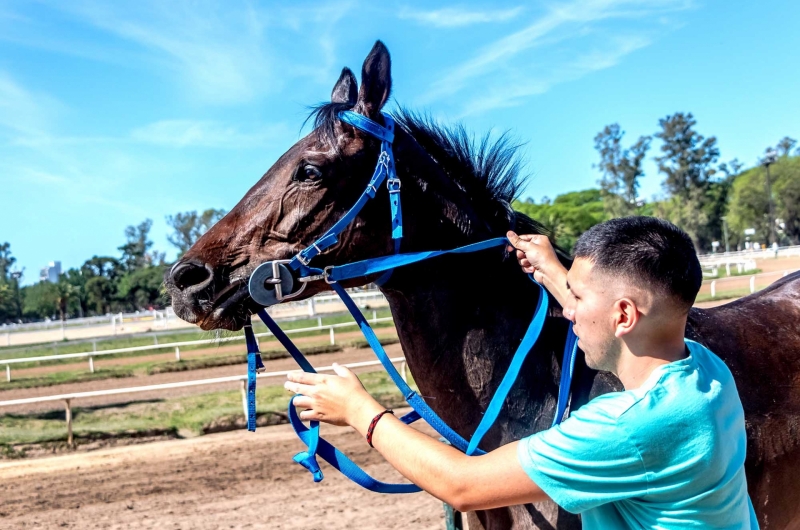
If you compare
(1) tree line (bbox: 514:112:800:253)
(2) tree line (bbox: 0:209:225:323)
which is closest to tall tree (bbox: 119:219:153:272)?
(2) tree line (bbox: 0:209:225:323)

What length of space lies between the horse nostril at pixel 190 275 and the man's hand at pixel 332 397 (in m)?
0.73

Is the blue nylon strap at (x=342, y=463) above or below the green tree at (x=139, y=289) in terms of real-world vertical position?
below

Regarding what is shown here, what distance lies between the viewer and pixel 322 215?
2541 millimetres

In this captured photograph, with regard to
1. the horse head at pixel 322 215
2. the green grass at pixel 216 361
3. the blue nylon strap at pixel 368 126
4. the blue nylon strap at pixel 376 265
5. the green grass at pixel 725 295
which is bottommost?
the green grass at pixel 216 361

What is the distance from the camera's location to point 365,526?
21.3 feet

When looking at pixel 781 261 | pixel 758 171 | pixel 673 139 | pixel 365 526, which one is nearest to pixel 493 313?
pixel 365 526

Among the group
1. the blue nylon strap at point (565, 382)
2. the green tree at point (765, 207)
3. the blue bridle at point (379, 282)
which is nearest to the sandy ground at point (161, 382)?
the blue bridle at point (379, 282)

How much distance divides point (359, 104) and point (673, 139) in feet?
222

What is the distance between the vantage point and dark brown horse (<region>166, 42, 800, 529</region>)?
8.04ft

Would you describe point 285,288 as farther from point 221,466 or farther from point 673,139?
point 673,139

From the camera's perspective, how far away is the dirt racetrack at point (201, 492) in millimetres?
6777

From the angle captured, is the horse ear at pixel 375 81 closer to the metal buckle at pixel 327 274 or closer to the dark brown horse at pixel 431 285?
the dark brown horse at pixel 431 285

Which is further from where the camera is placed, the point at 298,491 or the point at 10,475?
the point at 10,475

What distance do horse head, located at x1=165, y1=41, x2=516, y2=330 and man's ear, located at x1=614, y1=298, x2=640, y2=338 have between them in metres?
1.15
